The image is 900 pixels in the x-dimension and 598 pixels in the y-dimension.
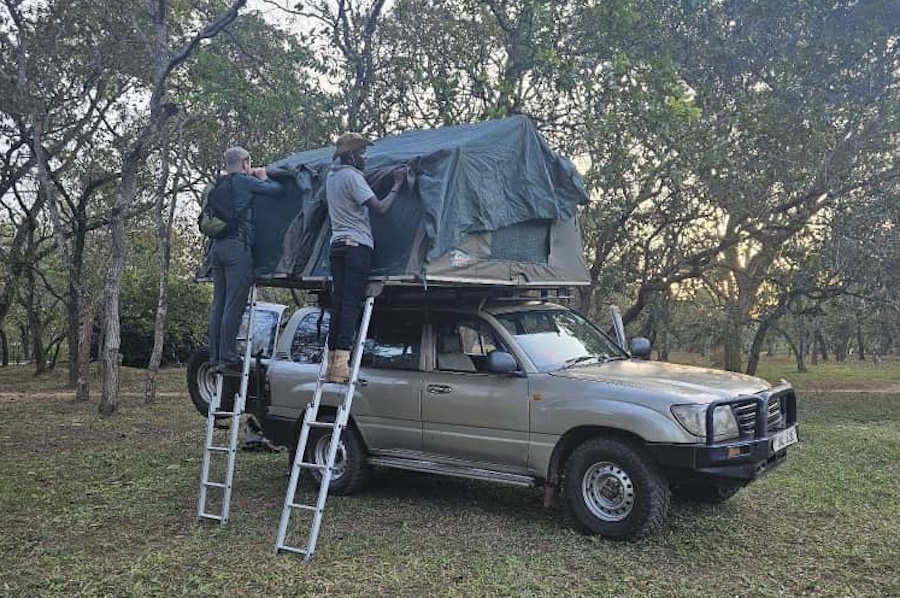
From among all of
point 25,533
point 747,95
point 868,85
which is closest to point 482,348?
point 25,533

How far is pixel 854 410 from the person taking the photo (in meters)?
14.6

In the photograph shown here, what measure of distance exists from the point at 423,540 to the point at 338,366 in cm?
144

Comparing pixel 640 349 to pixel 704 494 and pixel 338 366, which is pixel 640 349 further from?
pixel 338 366

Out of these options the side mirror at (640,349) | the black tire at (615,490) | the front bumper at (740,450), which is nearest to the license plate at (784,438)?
the front bumper at (740,450)

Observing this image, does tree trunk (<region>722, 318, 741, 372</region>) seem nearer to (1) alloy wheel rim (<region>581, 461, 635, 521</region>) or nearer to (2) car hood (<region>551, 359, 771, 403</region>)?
(2) car hood (<region>551, 359, 771, 403</region>)

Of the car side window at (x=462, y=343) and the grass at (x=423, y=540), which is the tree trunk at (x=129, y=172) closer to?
the grass at (x=423, y=540)

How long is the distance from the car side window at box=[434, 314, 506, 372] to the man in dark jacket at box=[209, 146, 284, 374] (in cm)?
171

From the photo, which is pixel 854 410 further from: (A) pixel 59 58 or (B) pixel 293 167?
(A) pixel 59 58

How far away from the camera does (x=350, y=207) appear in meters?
5.93

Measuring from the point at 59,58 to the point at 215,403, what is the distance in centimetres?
1024

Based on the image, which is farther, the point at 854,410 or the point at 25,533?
the point at 854,410

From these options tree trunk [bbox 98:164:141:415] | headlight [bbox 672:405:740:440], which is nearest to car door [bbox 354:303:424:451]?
headlight [bbox 672:405:740:440]

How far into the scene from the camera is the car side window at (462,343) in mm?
6500

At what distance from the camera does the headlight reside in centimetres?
541
